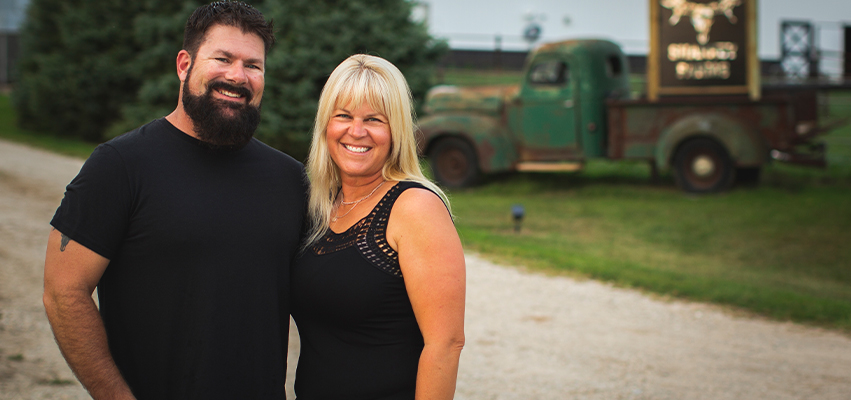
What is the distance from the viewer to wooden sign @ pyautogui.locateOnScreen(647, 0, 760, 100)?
11.5 metres

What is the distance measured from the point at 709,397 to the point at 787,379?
0.71 m

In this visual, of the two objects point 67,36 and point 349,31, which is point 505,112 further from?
point 67,36

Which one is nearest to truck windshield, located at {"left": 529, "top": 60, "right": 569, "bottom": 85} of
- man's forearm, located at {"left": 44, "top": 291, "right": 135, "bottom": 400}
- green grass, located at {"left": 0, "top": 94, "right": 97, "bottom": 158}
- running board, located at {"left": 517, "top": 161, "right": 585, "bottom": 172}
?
running board, located at {"left": 517, "top": 161, "right": 585, "bottom": 172}

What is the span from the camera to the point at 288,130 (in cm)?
1399

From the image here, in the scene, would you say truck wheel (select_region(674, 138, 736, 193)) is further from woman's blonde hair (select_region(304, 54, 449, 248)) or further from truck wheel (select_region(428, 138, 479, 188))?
woman's blonde hair (select_region(304, 54, 449, 248))

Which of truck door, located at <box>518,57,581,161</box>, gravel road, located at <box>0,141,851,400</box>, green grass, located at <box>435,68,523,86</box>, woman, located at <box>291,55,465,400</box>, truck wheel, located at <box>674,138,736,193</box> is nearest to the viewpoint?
woman, located at <box>291,55,465,400</box>

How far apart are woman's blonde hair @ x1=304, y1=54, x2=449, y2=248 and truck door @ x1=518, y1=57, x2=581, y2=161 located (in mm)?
10340

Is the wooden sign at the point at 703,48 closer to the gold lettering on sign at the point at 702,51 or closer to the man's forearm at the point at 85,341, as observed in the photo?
the gold lettering on sign at the point at 702,51

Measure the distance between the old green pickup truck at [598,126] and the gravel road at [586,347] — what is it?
5549mm

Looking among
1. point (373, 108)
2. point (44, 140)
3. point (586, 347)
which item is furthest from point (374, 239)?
point (44, 140)

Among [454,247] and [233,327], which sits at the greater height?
[454,247]

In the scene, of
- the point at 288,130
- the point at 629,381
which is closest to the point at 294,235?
the point at 629,381

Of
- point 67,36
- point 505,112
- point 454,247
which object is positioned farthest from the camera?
point 67,36

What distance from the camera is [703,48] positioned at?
1185cm
